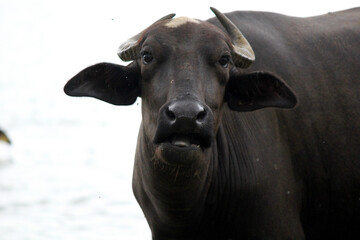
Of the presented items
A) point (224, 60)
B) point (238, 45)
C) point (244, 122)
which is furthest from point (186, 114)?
point (244, 122)

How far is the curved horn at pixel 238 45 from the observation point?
7176 millimetres

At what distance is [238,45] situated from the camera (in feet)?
23.9

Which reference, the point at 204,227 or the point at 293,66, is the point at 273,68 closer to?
the point at 293,66

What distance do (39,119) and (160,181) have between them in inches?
758

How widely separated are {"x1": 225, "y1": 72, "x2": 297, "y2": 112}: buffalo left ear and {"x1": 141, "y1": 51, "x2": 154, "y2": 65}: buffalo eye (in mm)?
697

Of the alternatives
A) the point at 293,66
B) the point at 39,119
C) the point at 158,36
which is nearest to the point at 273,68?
the point at 293,66

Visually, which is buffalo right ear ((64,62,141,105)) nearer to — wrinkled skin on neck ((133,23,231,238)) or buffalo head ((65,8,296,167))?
buffalo head ((65,8,296,167))

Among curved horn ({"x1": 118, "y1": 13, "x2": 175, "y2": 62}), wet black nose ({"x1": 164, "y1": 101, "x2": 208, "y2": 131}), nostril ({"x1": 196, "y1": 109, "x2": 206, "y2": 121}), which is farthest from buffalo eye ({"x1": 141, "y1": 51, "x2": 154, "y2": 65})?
nostril ({"x1": 196, "y1": 109, "x2": 206, "y2": 121})

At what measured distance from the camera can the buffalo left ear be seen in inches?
283

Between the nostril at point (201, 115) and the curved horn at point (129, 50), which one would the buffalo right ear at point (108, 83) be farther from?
the nostril at point (201, 115)

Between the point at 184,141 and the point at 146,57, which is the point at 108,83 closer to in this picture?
the point at 146,57

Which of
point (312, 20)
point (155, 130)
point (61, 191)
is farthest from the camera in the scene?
point (61, 191)

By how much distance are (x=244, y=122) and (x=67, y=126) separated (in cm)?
1780

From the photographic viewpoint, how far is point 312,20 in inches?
339
